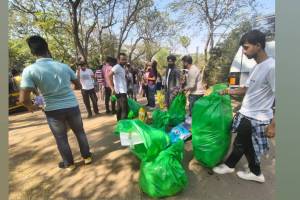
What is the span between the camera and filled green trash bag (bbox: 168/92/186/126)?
2717 millimetres

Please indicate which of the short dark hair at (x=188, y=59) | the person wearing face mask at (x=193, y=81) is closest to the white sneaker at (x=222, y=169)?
the person wearing face mask at (x=193, y=81)

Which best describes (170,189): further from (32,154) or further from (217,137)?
(32,154)

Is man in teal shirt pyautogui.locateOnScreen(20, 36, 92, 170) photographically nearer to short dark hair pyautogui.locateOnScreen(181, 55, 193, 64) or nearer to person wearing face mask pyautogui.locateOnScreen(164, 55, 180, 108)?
short dark hair pyautogui.locateOnScreen(181, 55, 193, 64)

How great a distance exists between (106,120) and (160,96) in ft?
3.69

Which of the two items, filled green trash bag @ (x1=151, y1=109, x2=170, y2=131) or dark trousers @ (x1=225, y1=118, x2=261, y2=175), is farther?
filled green trash bag @ (x1=151, y1=109, x2=170, y2=131)

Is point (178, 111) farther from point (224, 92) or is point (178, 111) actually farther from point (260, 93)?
point (260, 93)

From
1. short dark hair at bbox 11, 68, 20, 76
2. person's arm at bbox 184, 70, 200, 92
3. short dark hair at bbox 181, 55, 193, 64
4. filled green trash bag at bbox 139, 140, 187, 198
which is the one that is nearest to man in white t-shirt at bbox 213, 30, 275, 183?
filled green trash bag at bbox 139, 140, 187, 198

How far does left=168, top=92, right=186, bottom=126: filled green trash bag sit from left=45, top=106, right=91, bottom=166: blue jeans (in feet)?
3.28

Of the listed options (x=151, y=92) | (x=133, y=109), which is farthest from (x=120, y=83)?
(x=151, y=92)

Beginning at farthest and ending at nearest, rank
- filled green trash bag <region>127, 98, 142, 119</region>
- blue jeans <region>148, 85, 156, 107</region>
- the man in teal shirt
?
blue jeans <region>148, 85, 156, 107</region>, filled green trash bag <region>127, 98, 142, 119</region>, the man in teal shirt

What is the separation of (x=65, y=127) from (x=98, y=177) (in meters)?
0.50

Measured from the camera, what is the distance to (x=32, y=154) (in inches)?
89.6

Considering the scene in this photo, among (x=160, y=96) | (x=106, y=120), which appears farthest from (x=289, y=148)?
(x=160, y=96)

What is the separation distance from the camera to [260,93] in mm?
1746
